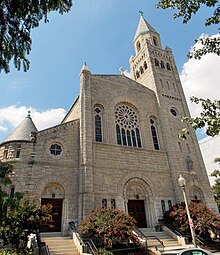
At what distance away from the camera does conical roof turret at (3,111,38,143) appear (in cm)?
1773

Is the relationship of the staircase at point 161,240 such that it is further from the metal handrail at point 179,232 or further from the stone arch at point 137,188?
the stone arch at point 137,188

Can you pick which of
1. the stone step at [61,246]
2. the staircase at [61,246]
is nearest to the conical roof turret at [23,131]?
the staircase at [61,246]

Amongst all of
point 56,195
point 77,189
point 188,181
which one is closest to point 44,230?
point 56,195

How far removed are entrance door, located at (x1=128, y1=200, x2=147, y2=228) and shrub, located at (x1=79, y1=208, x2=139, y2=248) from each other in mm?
4478

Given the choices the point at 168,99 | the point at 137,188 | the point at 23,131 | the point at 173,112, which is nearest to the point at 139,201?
the point at 137,188

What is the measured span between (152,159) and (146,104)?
6.79 metres

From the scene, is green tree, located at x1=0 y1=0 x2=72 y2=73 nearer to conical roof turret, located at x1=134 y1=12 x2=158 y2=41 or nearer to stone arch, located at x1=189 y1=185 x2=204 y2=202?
stone arch, located at x1=189 y1=185 x2=204 y2=202

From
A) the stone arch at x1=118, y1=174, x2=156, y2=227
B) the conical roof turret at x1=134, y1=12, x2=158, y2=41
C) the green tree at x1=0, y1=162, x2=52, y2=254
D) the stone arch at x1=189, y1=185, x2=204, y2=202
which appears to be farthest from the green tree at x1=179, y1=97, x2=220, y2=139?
the conical roof turret at x1=134, y1=12, x2=158, y2=41

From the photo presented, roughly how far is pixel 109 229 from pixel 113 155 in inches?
301

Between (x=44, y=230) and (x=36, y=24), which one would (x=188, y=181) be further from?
(x=36, y=24)

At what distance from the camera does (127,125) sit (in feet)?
73.8

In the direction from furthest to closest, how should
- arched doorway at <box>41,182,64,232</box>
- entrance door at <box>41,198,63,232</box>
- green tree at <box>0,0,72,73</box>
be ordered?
arched doorway at <box>41,182,64,232</box>
entrance door at <box>41,198,63,232</box>
green tree at <box>0,0,72,73</box>

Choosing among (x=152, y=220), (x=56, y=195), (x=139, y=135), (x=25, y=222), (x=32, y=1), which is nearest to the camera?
(x=32, y=1)

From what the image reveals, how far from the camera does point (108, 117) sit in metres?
21.5
